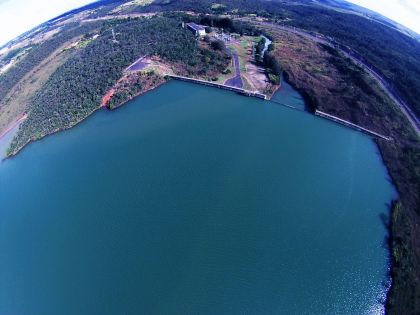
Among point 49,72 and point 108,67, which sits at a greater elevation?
point 108,67

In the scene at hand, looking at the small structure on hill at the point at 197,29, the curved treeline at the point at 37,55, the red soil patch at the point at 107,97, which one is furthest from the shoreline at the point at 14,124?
the small structure on hill at the point at 197,29

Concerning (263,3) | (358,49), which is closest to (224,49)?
(358,49)

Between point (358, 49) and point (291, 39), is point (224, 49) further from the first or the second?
point (358, 49)

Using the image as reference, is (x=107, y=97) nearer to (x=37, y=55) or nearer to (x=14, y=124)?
(x=14, y=124)

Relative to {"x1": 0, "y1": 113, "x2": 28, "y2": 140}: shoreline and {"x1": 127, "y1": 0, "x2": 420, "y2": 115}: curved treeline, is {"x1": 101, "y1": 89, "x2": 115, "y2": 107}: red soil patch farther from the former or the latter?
{"x1": 127, "y1": 0, "x2": 420, "y2": 115}: curved treeline

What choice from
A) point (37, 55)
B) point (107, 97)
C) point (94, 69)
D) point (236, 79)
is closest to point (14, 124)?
point (94, 69)

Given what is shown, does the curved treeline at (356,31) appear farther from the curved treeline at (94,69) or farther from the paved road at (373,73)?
the curved treeline at (94,69)
